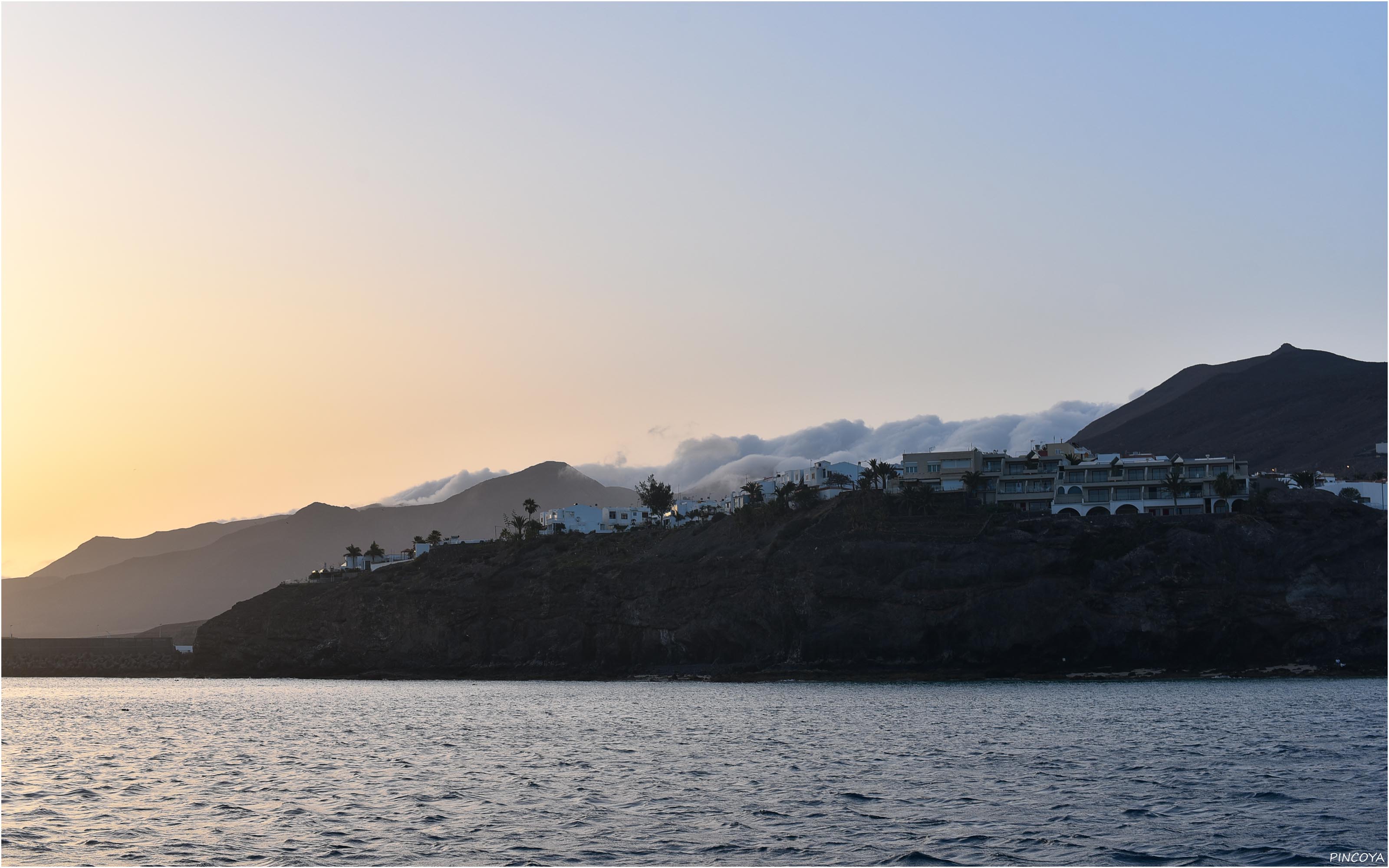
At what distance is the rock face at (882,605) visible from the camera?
442 feet

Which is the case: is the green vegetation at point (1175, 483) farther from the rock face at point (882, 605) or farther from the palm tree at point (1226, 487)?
the rock face at point (882, 605)

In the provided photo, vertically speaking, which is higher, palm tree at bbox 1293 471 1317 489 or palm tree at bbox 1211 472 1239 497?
palm tree at bbox 1293 471 1317 489

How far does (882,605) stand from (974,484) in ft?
111

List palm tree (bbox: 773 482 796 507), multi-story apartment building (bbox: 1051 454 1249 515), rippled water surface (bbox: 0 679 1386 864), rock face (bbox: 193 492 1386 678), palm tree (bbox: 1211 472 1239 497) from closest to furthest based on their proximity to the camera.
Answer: rippled water surface (bbox: 0 679 1386 864) < rock face (bbox: 193 492 1386 678) < palm tree (bbox: 1211 472 1239 497) < multi-story apartment building (bbox: 1051 454 1249 515) < palm tree (bbox: 773 482 796 507)

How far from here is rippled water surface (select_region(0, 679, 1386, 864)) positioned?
36656 mm

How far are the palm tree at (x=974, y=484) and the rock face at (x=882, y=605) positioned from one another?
11.2m

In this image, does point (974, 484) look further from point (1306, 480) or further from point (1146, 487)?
point (1306, 480)

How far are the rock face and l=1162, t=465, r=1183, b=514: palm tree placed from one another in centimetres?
1123

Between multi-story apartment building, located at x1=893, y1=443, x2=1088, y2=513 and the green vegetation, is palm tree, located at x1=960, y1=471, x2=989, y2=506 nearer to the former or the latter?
multi-story apartment building, located at x1=893, y1=443, x2=1088, y2=513

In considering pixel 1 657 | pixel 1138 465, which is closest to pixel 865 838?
pixel 1138 465

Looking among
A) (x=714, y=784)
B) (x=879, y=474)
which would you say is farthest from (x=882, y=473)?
(x=714, y=784)

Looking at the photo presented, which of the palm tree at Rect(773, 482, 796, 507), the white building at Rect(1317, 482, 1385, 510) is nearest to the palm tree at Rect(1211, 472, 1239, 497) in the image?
the white building at Rect(1317, 482, 1385, 510)

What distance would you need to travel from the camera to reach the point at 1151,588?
13825 centimetres

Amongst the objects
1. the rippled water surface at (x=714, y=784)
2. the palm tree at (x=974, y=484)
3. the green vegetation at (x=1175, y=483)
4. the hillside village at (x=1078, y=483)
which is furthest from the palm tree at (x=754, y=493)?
the rippled water surface at (x=714, y=784)
